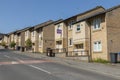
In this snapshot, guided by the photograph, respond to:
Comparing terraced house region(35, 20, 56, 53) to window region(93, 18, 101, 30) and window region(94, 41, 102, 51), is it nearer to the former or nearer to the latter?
window region(93, 18, 101, 30)

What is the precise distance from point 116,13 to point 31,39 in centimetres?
4046

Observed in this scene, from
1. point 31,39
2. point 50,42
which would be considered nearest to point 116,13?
point 50,42

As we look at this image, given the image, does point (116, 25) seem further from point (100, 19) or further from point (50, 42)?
point (50, 42)

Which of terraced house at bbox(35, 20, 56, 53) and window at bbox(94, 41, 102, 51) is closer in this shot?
window at bbox(94, 41, 102, 51)

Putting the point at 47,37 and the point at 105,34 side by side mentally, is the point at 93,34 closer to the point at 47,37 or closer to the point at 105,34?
the point at 105,34

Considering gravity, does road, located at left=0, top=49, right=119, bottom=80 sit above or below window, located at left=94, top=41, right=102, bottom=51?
below

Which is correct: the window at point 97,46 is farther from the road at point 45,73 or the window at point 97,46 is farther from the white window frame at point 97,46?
the road at point 45,73

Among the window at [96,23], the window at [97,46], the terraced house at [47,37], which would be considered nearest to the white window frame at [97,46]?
the window at [97,46]

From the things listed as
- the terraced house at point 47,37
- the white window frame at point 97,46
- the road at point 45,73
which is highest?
the terraced house at point 47,37

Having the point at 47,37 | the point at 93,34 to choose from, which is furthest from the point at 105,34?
the point at 47,37

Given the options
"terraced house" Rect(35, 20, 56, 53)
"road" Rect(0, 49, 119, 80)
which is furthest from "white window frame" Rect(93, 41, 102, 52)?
"terraced house" Rect(35, 20, 56, 53)

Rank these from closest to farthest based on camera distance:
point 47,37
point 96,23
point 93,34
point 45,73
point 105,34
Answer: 1. point 45,73
2. point 105,34
3. point 96,23
4. point 93,34
5. point 47,37

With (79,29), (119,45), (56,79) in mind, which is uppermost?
(79,29)

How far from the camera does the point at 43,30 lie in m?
59.8
